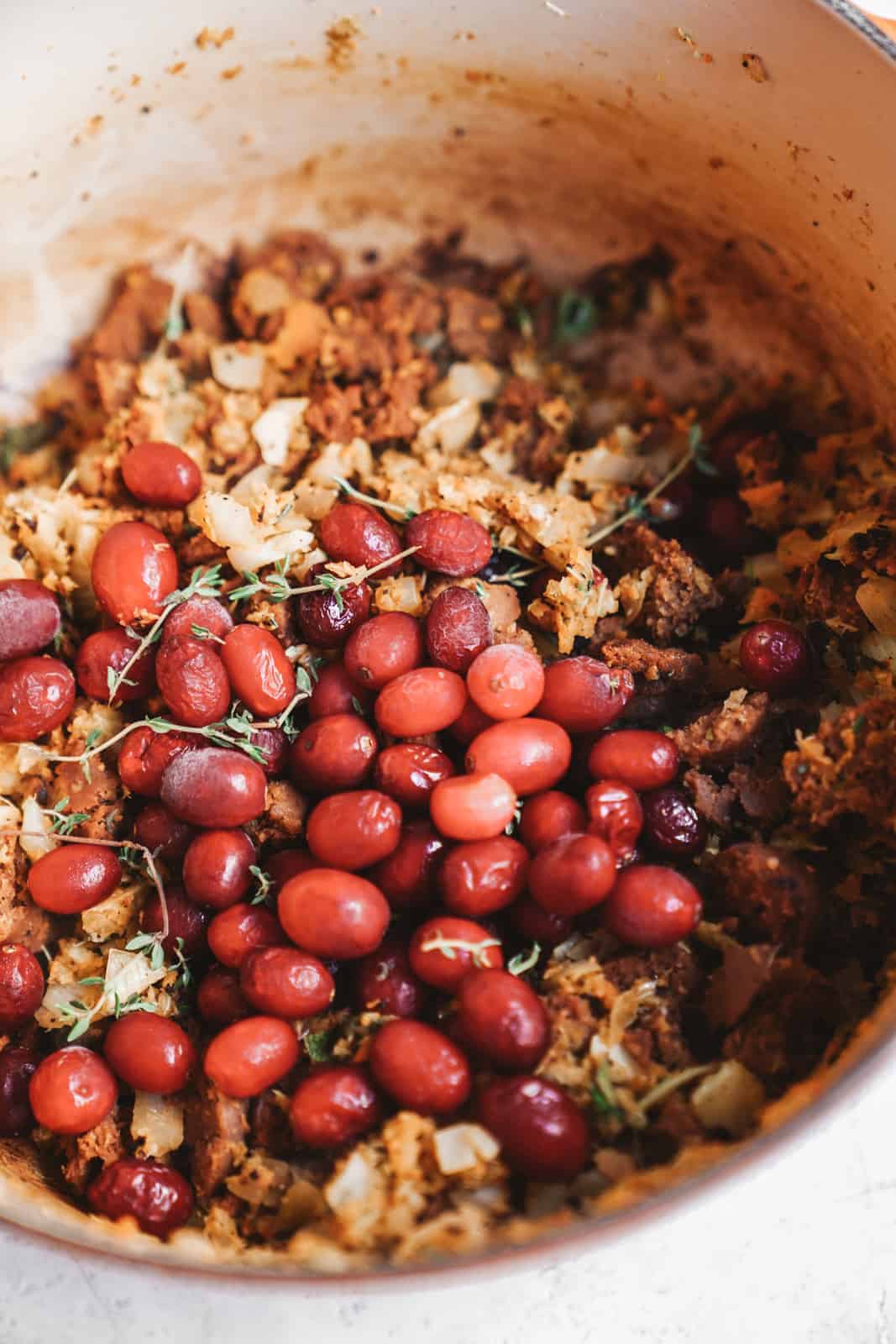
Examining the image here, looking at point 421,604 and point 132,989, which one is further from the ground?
point 421,604

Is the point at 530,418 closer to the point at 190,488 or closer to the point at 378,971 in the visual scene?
the point at 190,488

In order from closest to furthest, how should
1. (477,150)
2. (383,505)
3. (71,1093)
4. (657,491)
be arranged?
(71,1093), (383,505), (657,491), (477,150)

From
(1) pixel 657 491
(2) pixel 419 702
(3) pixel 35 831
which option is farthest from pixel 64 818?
(1) pixel 657 491

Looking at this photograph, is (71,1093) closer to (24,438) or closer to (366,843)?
(366,843)

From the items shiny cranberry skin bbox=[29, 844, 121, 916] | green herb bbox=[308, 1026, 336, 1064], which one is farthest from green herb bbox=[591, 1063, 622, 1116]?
shiny cranberry skin bbox=[29, 844, 121, 916]

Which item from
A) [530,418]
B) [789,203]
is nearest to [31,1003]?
[530,418]
